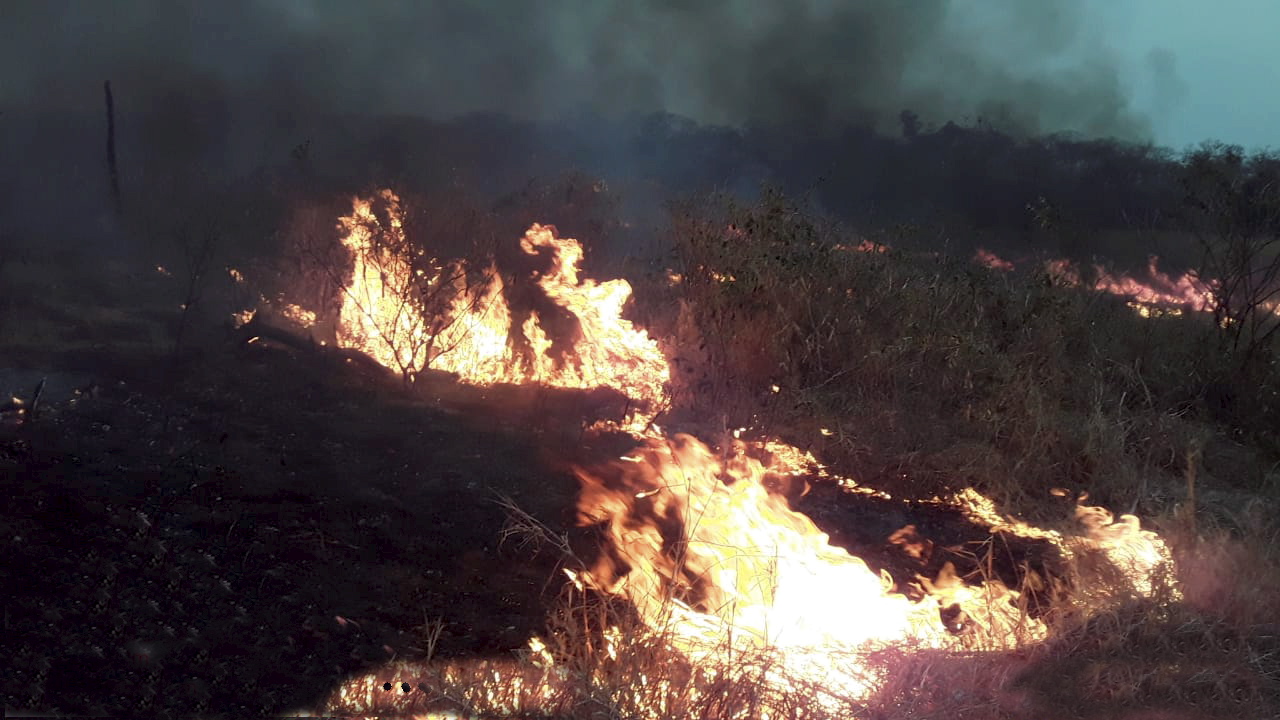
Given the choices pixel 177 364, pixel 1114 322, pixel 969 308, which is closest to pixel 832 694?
pixel 969 308

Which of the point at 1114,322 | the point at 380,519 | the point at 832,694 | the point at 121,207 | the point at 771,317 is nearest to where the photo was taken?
the point at 832,694

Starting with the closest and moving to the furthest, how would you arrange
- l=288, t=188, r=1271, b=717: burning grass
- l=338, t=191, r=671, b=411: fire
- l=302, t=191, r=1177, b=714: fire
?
1. l=288, t=188, r=1271, b=717: burning grass
2. l=302, t=191, r=1177, b=714: fire
3. l=338, t=191, r=671, b=411: fire

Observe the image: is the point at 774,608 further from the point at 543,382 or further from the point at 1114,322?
the point at 1114,322

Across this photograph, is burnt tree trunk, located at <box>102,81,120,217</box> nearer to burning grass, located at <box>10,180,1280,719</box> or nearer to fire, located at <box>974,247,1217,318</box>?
burning grass, located at <box>10,180,1280,719</box>

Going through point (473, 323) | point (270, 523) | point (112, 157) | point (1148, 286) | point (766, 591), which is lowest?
point (766, 591)

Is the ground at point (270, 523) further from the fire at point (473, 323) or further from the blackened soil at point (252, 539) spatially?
the fire at point (473, 323)

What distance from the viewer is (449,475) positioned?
20.4 ft

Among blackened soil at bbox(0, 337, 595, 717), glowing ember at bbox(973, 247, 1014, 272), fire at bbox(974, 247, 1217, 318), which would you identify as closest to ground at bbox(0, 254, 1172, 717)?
blackened soil at bbox(0, 337, 595, 717)

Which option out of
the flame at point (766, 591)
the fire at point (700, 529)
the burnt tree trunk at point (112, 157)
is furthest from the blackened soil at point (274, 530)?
the burnt tree trunk at point (112, 157)

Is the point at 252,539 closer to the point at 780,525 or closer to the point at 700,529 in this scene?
the point at 700,529

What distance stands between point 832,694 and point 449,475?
3705 mm

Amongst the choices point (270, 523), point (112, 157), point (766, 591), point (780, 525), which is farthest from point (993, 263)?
point (112, 157)

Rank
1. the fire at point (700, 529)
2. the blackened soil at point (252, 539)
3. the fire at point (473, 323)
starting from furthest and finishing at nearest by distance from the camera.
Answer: the fire at point (473, 323)
the fire at point (700, 529)
the blackened soil at point (252, 539)

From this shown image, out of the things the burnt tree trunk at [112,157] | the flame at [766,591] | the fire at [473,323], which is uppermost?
the burnt tree trunk at [112,157]
